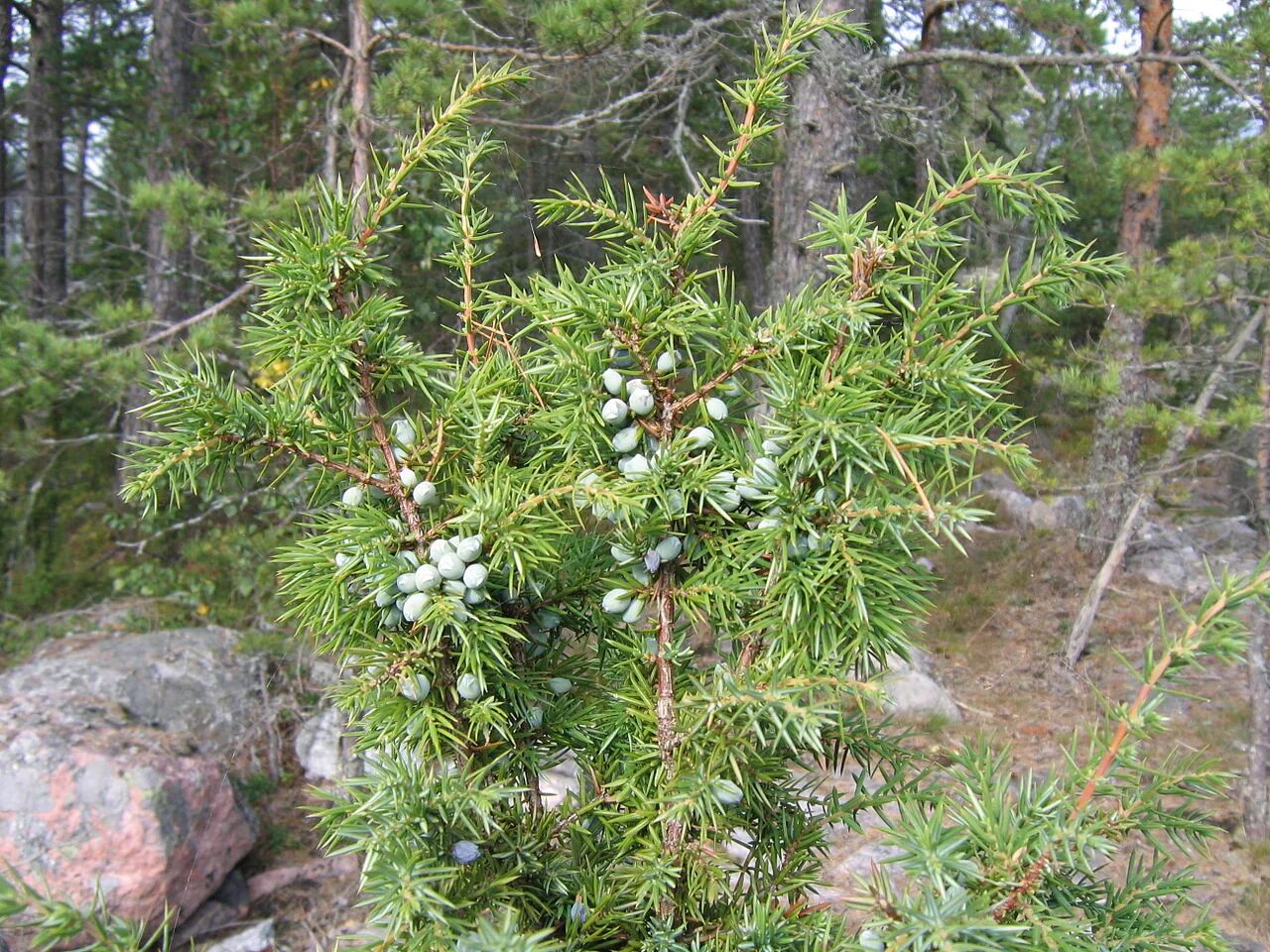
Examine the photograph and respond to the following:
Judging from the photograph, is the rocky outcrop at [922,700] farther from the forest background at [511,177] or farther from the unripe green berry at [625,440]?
the unripe green berry at [625,440]

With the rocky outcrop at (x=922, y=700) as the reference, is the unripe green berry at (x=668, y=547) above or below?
above

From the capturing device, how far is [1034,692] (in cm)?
614

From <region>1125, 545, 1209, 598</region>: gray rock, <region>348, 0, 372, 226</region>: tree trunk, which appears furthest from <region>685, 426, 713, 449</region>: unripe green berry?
<region>1125, 545, 1209, 598</region>: gray rock

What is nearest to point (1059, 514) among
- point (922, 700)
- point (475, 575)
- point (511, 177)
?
point (922, 700)

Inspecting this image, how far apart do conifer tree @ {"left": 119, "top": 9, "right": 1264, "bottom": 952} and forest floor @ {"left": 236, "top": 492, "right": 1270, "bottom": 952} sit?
6.22 feet

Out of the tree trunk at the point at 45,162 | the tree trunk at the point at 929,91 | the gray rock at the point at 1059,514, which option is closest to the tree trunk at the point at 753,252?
the tree trunk at the point at 929,91

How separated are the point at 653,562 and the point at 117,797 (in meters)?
3.61

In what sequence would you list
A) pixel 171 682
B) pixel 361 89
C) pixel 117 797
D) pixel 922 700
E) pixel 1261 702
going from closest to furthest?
pixel 117 797 → pixel 361 89 → pixel 1261 702 → pixel 171 682 → pixel 922 700

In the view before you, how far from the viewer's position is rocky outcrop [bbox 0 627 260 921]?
3521 millimetres

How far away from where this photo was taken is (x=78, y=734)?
3926mm

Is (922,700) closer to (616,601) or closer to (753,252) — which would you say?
(616,601)

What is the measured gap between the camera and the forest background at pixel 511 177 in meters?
4.18

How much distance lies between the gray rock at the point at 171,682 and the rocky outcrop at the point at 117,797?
0.01 m

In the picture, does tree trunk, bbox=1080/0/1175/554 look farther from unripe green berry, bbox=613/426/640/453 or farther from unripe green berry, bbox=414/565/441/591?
unripe green berry, bbox=414/565/441/591
